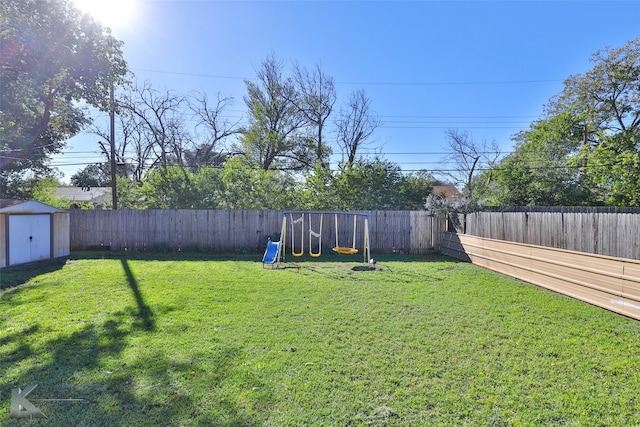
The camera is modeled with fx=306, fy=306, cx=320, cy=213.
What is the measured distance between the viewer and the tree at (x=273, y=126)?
17.2m

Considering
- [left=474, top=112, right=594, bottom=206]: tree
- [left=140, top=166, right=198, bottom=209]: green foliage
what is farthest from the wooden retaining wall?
[left=140, top=166, right=198, bottom=209]: green foliage

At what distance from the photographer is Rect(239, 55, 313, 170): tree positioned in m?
17.2

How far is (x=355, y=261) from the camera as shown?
29.2ft

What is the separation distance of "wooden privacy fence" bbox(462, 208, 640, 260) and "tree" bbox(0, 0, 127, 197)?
42.1ft

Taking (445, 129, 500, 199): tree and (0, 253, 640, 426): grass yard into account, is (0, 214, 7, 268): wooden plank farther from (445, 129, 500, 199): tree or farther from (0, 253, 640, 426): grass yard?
(445, 129, 500, 199): tree

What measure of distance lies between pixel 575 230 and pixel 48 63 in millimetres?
13441

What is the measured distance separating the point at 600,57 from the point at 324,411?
79.4ft

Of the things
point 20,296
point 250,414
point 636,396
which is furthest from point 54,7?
point 636,396

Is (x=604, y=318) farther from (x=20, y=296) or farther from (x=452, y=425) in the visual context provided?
(x=20, y=296)

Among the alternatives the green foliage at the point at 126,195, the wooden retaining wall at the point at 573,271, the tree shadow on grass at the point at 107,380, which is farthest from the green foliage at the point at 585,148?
the green foliage at the point at 126,195

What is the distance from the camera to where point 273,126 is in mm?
17703

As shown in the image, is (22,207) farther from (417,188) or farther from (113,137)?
(417,188)

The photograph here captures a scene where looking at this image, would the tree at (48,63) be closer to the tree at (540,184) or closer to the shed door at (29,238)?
the shed door at (29,238)

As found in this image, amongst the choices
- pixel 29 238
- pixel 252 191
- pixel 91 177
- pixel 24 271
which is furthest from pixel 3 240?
pixel 91 177
